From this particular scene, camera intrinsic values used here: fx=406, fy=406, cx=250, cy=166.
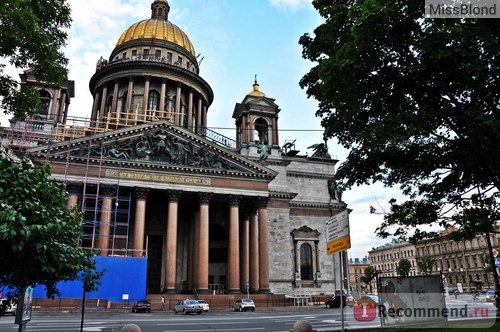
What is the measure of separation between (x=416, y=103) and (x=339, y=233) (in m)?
5.17

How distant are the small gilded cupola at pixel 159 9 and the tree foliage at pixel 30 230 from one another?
204ft

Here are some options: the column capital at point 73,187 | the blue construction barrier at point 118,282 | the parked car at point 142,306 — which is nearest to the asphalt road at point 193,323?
the blue construction barrier at point 118,282

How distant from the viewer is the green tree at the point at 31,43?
414 inches

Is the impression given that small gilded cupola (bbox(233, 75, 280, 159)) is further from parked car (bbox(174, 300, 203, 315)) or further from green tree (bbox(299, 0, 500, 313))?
green tree (bbox(299, 0, 500, 313))

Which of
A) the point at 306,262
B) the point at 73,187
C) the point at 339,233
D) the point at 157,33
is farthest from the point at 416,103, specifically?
the point at 157,33

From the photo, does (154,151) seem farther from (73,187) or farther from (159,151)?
(73,187)

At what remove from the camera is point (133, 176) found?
36906 mm

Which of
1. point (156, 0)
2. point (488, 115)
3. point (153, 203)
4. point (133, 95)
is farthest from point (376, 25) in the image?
point (156, 0)

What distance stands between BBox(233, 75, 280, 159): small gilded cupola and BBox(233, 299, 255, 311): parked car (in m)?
19.6

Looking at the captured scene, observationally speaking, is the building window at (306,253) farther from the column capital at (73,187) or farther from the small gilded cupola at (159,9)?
the small gilded cupola at (159,9)

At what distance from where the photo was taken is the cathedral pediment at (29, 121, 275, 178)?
3575cm

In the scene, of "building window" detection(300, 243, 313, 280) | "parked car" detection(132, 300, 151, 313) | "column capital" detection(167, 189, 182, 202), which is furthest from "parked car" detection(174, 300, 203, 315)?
"building window" detection(300, 243, 313, 280)

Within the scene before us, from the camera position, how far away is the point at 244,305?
32406 mm

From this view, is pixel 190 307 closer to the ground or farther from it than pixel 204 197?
closer to the ground
